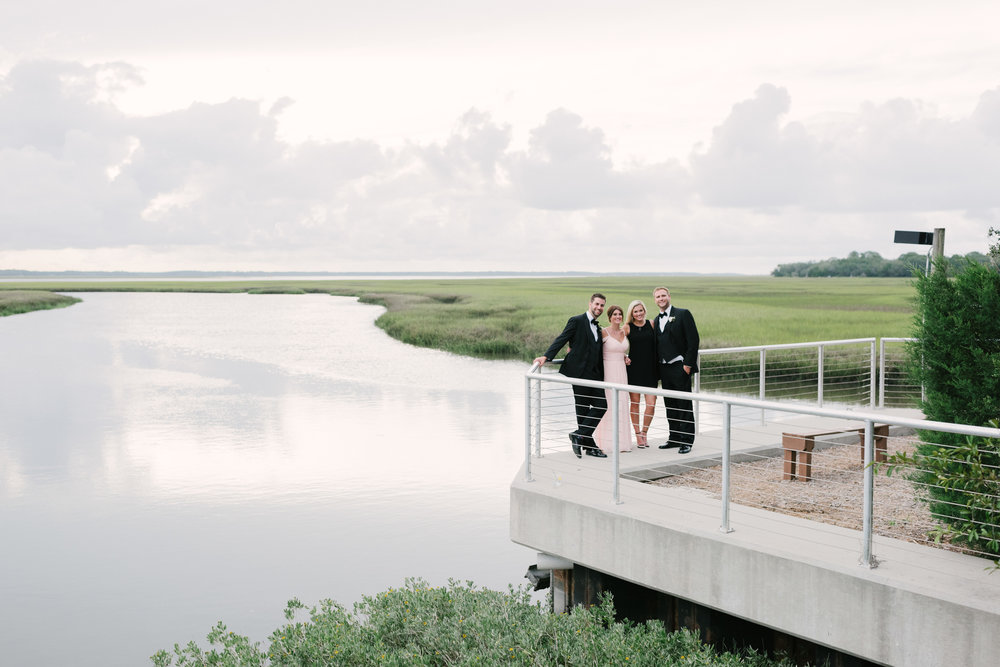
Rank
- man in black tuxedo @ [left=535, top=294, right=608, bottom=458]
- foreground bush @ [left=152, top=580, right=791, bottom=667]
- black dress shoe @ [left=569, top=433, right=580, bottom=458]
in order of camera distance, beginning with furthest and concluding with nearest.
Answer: black dress shoe @ [left=569, top=433, right=580, bottom=458], man in black tuxedo @ [left=535, top=294, right=608, bottom=458], foreground bush @ [left=152, top=580, right=791, bottom=667]

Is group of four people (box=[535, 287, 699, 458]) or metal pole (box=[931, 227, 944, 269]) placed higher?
metal pole (box=[931, 227, 944, 269])

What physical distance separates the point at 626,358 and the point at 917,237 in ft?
16.6

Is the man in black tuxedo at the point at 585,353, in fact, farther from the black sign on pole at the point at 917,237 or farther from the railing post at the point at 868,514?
the black sign on pole at the point at 917,237

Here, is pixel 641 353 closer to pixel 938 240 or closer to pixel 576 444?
pixel 576 444

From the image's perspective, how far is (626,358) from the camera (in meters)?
9.88

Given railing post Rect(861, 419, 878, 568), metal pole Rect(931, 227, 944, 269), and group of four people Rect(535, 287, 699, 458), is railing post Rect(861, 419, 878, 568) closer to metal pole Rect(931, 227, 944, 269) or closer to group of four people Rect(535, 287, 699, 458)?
group of four people Rect(535, 287, 699, 458)

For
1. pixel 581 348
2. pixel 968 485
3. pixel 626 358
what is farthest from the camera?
pixel 626 358

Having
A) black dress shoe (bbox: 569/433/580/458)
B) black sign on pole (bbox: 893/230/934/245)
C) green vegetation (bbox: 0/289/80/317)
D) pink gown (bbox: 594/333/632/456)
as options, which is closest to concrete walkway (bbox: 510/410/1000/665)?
black dress shoe (bbox: 569/433/580/458)

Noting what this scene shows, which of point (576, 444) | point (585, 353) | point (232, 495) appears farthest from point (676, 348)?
point (232, 495)

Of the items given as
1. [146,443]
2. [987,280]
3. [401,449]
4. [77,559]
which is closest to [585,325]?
[987,280]

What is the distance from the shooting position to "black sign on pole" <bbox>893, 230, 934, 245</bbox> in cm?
1216

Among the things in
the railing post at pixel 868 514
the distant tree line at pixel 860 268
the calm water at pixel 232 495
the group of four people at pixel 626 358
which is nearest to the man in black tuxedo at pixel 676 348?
the group of four people at pixel 626 358

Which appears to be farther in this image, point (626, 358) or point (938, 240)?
point (938, 240)

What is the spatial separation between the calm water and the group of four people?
9.38 ft
